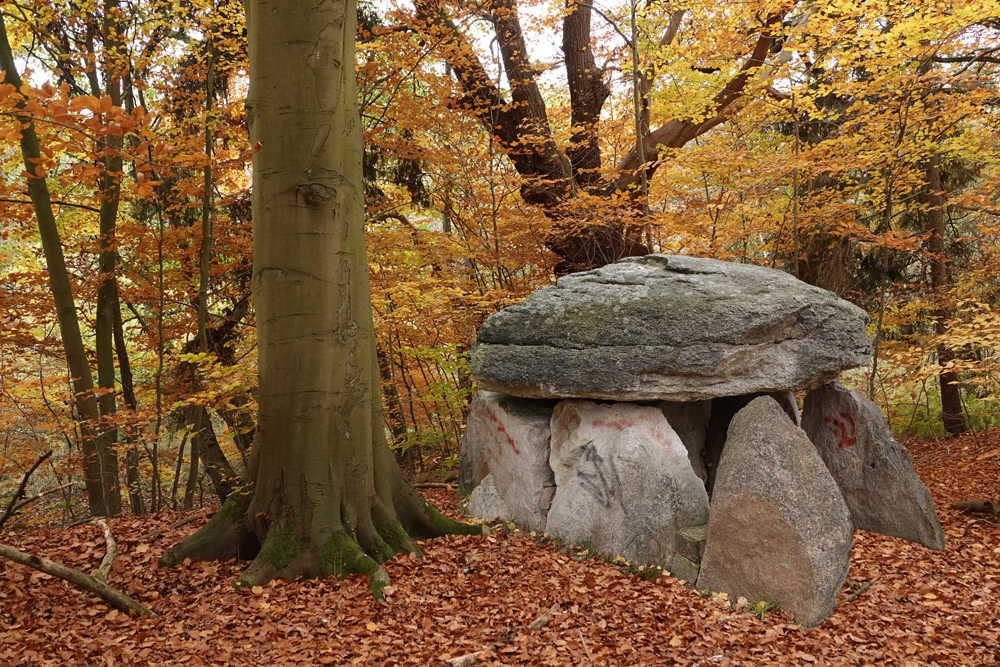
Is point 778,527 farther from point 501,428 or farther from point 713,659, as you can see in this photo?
point 501,428

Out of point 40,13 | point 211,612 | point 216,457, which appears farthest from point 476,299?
point 40,13

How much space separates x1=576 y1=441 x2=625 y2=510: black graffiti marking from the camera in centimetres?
523

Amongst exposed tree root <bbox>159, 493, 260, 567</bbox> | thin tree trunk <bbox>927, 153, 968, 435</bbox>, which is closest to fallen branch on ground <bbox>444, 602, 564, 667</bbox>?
exposed tree root <bbox>159, 493, 260, 567</bbox>

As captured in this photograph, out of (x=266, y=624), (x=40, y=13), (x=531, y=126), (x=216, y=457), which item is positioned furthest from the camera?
(x=531, y=126)

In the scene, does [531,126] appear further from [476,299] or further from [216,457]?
[216,457]

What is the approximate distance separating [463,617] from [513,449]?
218 centimetres

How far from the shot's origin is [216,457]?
6078mm

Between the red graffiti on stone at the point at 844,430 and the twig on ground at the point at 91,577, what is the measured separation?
19.8 ft

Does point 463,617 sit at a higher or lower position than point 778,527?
lower

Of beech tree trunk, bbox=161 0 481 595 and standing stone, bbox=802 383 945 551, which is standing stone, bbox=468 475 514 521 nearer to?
beech tree trunk, bbox=161 0 481 595

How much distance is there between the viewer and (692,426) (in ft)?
21.7

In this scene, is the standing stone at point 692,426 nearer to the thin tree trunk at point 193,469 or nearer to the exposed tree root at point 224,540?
the exposed tree root at point 224,540

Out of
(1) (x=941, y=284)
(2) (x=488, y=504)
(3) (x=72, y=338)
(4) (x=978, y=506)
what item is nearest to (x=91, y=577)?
(2) (x=488, y=504)

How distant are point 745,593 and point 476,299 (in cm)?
480
